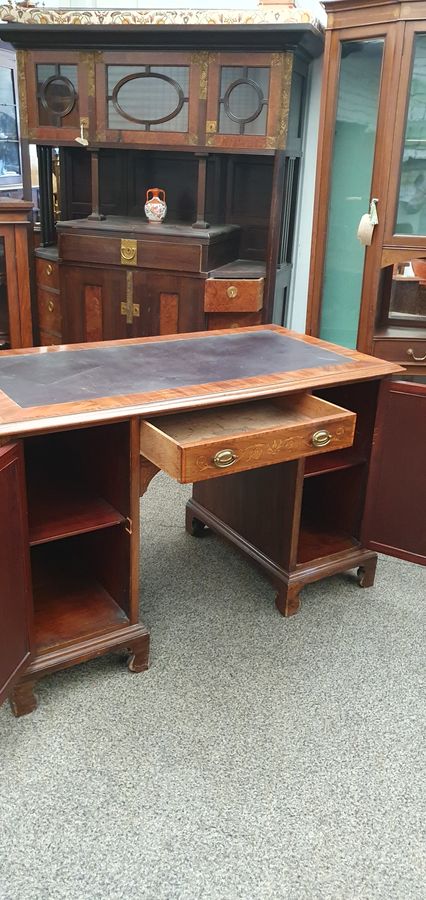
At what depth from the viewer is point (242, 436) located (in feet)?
5.70

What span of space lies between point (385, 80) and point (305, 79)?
1.12 meters

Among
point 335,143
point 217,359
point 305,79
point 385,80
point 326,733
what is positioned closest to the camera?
point 326,733

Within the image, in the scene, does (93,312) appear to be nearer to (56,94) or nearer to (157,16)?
(56,94)

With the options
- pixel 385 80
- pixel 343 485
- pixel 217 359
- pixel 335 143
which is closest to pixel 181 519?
pixel 343 485

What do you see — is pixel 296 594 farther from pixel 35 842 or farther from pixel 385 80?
pixel 385 80

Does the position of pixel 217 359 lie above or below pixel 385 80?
below

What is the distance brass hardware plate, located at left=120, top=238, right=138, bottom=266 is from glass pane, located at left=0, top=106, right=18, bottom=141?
2277mm

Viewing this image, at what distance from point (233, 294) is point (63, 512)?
1.74m

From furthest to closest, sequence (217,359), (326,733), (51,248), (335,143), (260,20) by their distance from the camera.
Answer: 1. (51,248)
2. (260,20)
3. (335,143)
4. (217,359)
5. (326,733)

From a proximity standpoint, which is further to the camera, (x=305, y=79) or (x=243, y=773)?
(x=305, y=79)

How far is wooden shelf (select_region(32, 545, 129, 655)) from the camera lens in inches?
73.5

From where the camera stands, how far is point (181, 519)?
2.80 meters

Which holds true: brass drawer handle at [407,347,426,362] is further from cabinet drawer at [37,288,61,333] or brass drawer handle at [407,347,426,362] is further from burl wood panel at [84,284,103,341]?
cabinet drawer at [37,288,61,333]

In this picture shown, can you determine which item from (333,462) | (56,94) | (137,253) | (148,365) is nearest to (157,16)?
(56,94)
